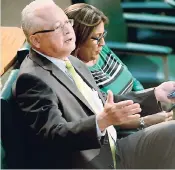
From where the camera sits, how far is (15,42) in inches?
84.4

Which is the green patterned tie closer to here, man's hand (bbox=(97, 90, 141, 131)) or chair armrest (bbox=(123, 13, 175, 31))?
man's hand (bbox=(97, 90, 141, 131))

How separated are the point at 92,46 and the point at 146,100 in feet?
1.10

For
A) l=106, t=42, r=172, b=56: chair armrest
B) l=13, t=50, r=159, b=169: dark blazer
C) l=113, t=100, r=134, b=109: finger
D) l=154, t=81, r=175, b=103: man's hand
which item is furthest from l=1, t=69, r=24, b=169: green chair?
l=106, t=42, r=172, b=56: chair armrest

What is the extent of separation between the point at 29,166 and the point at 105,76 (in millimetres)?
716

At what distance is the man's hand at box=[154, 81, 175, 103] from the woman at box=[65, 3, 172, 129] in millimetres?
188

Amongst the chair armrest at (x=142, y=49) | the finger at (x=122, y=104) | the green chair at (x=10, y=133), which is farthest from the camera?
the chair armrest at (x=142, y=49)

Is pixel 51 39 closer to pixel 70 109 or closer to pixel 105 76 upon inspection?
pixel 70 109

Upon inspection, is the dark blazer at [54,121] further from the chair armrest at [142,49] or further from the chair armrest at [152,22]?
the chair armrest at [152,22]

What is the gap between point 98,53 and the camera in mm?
2203

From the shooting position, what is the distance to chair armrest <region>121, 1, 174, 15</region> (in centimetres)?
362

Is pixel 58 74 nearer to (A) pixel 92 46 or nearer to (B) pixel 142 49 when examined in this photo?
(A) pixel 92 46

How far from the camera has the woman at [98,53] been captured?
6.79 ft

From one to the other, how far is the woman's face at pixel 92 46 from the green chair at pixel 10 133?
51 centimetres

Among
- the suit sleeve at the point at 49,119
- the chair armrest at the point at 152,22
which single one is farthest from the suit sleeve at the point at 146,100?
the chair armrest at the point at 152,22
